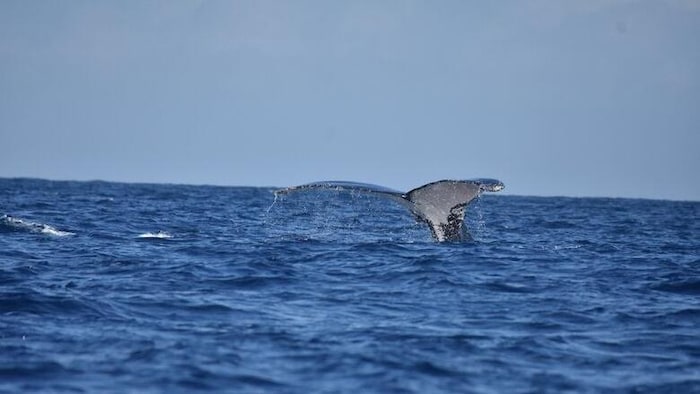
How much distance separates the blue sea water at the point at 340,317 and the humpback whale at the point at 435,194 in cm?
63

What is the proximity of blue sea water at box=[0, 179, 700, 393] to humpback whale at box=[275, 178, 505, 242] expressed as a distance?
626mm

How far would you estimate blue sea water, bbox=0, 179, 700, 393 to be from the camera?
820 centimetres

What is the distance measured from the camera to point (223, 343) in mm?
9195

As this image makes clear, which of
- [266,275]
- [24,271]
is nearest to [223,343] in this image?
[266,275]

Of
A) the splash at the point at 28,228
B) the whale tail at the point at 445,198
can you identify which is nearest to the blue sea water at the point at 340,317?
the whale tail at the point at 445,198

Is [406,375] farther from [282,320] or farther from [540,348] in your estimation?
[282,320]

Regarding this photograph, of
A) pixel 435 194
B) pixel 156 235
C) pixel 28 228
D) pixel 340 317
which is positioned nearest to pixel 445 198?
pixel 435 194

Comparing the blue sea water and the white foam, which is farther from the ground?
the white foam

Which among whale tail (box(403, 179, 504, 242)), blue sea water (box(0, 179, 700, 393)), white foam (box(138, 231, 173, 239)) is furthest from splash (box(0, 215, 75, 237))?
whale tail (box(403, 179, 504, 242))

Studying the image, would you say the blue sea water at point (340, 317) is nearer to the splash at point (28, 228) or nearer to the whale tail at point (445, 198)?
the whale tail at point (445, 198)

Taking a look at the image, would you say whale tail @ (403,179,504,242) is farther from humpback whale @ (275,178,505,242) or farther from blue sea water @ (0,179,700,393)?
blue sea water @ (0,179,700,393)

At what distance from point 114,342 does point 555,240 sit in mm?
14679

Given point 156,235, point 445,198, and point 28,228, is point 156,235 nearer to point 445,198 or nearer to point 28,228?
point 28,228

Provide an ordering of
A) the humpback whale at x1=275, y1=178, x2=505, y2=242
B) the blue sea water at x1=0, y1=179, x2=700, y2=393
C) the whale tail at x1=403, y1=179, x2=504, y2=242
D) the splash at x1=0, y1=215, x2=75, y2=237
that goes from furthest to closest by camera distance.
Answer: the splash at x1=0, y1=215, x2=75, y2=237
the whale tail at x1=403, y1=179, x2=504, y2=242
the humpback whale at x1=275, y1=178, x2=505, y2=242
the blue sea water at x1=0, y1=179, x2=700, y2=393
